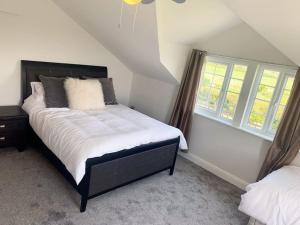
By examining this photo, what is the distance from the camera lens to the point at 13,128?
2.86 metres

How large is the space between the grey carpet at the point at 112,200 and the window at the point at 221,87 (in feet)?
3.32

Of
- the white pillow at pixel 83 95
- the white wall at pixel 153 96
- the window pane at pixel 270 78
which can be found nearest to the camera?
the window pane at pixel 270 78

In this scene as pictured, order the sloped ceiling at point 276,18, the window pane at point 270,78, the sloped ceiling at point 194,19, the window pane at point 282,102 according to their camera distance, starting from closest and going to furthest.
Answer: the sloped ceiling at point 276,18, the sloped ceiling at point 194,19, the window pane at point 282,102, the window pane at point 270,78

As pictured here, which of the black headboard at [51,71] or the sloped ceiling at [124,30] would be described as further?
the black headboard at [51,71]

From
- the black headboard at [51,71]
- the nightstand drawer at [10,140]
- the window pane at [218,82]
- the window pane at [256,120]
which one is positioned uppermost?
the window pane at [218,82]

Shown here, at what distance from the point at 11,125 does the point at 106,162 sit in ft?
4.65

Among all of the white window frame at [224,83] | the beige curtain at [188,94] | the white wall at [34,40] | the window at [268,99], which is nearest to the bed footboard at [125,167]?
the beige curtain at [188,94]

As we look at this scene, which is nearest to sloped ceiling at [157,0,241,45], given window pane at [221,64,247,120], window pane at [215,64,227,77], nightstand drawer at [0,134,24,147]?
window pane at [215,64,227,77]

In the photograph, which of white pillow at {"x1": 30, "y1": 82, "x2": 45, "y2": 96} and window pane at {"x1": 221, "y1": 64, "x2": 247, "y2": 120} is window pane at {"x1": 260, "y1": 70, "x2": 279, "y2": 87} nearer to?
window pane at {"x1": 221, "y1": 64, "x2": 247, "y2": 120}

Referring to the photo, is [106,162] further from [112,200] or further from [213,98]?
[213,98]

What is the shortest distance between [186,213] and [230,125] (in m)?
1.34

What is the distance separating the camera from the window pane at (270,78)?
9.44ft

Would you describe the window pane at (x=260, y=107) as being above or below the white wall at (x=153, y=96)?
above

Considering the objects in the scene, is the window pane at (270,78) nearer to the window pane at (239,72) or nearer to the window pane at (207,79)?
the window pane at (239,72)
